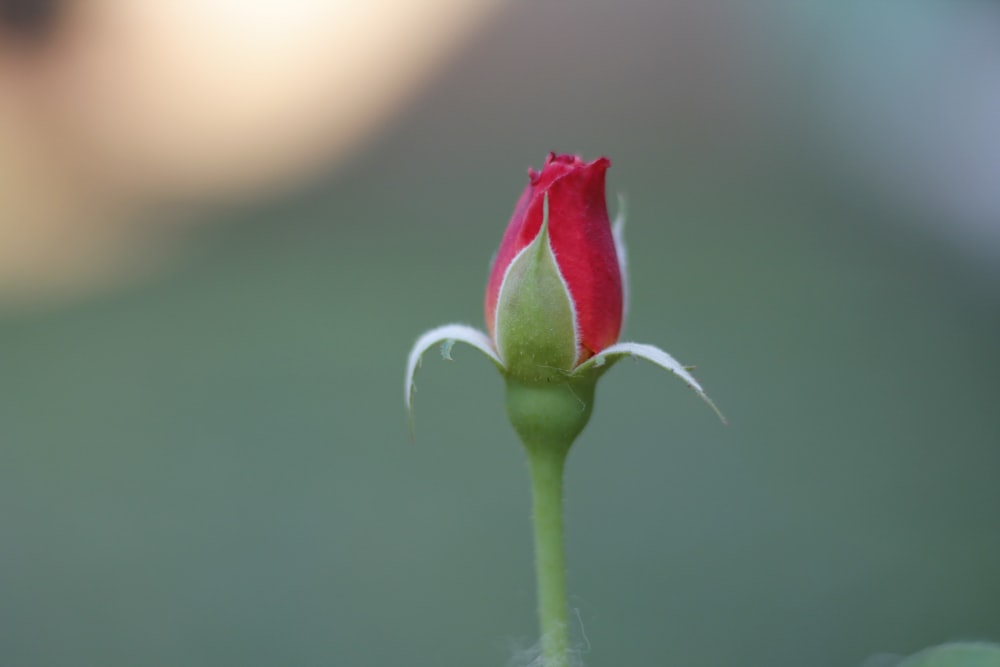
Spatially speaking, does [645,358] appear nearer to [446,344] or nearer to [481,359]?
[446,344]

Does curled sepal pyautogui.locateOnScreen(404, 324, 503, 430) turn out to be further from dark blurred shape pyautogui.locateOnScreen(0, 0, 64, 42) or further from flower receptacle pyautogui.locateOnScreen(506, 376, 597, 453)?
dark blurred shape pyautogui.locateOnScreen(0, 0, 64, 42)

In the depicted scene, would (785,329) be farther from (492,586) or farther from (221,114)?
(221,114)

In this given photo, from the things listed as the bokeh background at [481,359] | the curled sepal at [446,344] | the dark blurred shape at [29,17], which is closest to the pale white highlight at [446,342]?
the curled sepal at [446,344]

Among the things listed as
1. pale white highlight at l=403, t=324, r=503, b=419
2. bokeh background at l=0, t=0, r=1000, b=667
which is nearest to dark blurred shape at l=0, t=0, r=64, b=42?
bokeh background at l=0, t=0, r=1000, b=667

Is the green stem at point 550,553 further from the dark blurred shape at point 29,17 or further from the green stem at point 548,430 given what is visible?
the dark blurred shape at point 29,17

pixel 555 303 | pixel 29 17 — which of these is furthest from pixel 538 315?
pixel 29 17
